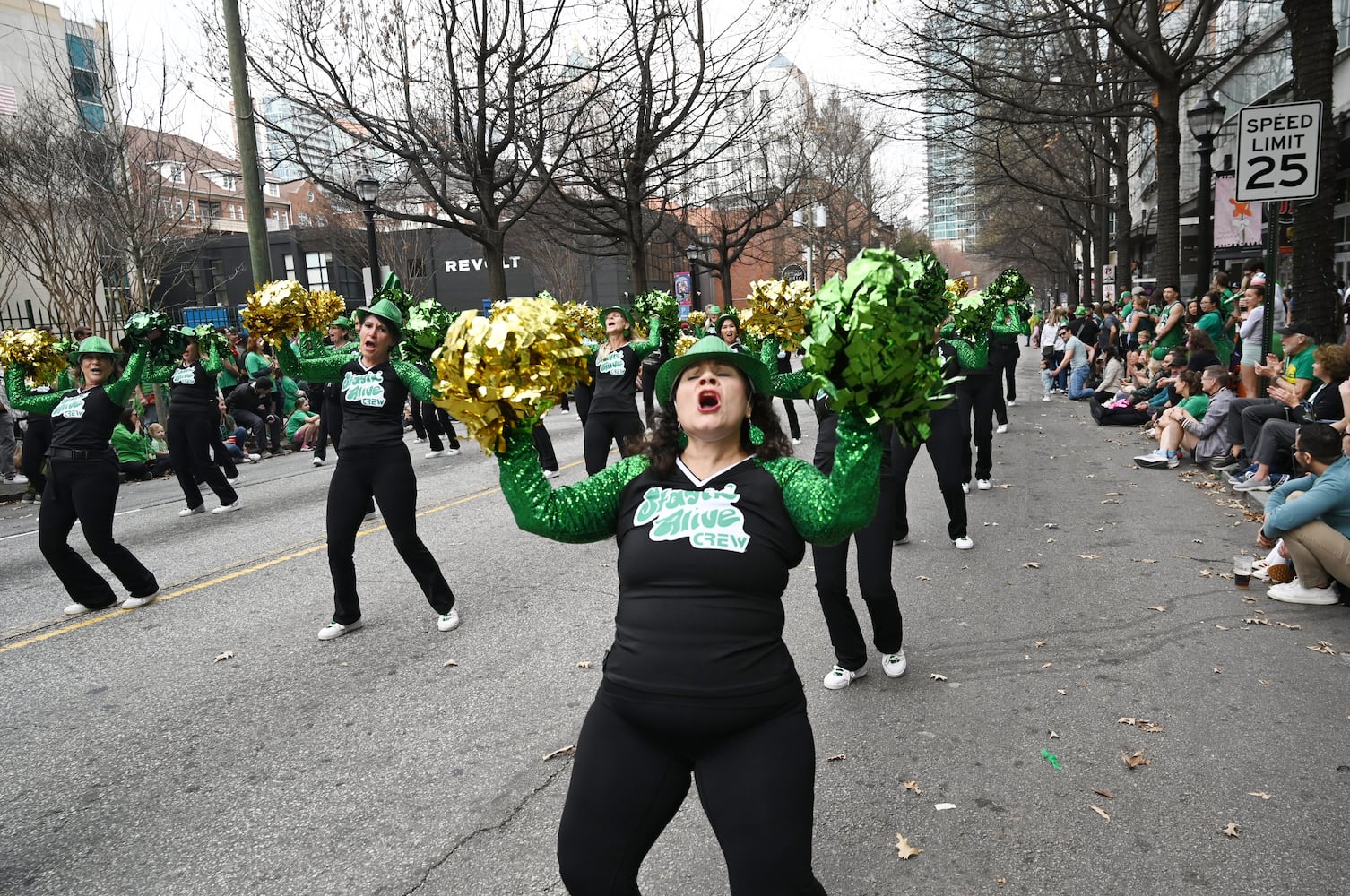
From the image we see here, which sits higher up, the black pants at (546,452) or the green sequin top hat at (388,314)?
the green sequin top hat at (388,314)

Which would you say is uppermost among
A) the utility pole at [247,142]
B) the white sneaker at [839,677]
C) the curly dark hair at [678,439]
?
the utility pole at [247,142]

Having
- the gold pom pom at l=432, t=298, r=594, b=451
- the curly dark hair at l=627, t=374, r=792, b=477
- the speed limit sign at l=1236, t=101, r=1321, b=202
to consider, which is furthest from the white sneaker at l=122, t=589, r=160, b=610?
the speed limit sign at l=1236, t=101, r=1321, b=202

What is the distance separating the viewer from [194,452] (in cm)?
1040

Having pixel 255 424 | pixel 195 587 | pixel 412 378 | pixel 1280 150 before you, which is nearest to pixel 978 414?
pixel 1280 150

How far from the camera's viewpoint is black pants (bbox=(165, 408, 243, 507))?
34.2ft

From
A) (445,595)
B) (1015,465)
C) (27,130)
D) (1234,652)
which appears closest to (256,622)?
(445,595)

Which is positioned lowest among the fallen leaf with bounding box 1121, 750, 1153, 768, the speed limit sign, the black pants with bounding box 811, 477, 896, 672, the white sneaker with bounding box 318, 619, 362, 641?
the fallen leaf with bounding box 1121, 750, 1153, 768

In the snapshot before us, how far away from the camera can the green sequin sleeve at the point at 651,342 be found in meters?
9.41

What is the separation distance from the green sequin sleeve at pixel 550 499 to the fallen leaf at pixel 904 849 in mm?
1667

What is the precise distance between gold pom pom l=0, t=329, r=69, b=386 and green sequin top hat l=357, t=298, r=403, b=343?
10.9 ft

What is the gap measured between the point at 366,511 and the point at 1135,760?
453 cm

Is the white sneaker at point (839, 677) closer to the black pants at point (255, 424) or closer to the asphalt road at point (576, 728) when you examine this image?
the asphalt road at point (576, 728)

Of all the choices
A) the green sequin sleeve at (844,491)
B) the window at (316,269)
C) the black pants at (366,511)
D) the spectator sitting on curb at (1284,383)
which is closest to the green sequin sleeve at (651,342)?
the black pants at (366,511)

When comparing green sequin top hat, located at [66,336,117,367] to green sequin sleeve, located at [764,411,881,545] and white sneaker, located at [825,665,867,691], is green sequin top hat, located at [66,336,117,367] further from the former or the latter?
green sequin sleeve, located at [764,411,881,545]
